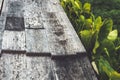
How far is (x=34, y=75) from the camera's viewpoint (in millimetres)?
1979

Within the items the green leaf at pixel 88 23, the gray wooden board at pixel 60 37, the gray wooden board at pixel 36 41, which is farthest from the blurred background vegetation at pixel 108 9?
the gray wooden board at pixel 36 41

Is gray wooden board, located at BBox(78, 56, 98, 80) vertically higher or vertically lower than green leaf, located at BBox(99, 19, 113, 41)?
higher

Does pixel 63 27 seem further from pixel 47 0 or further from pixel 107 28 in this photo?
pixel 47 0

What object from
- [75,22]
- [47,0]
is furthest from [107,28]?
[47,0]

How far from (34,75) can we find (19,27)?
870 millimetres

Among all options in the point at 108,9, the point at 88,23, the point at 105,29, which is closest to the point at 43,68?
the point at 105,29

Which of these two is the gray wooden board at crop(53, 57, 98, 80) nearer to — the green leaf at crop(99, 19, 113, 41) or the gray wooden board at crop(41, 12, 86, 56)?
the gray wooden board at crop(41, 12, 86, 56)

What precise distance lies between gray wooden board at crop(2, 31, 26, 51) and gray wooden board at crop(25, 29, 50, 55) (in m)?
0.04

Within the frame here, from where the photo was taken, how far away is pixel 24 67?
2078 millimetres

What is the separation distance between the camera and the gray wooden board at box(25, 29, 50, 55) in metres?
2.30

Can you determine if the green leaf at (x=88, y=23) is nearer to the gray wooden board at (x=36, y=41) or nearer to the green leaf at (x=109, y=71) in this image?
the gray wooden board at (x=36, y=41)

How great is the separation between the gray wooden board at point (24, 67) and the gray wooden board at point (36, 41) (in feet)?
0.32

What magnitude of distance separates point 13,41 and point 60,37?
0.40 m

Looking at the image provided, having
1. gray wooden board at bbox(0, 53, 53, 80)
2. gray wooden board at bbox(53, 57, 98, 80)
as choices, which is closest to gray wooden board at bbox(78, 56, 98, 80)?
gray wooden board at bbox(53, 57, 98, 80)
